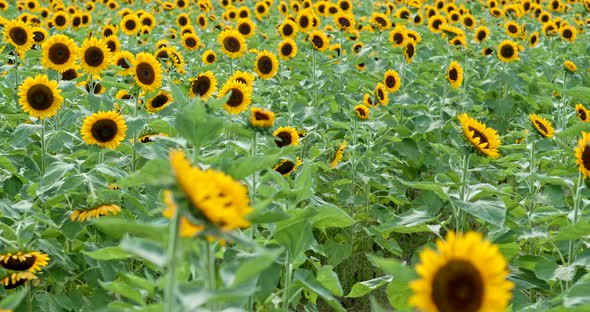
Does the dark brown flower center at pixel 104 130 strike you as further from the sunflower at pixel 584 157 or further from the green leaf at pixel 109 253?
the sunflower at pixel 584 157

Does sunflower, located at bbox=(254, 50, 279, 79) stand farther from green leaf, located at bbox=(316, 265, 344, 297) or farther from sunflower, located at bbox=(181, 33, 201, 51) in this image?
green leaf, located at bbox=(316, 265, 344, 297)

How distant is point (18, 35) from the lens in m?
5.01

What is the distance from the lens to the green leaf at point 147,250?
58.4 inches

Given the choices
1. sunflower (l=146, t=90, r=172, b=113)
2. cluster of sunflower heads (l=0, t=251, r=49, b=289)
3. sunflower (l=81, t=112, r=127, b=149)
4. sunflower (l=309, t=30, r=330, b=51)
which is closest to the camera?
cluster of sunflower heads (l=0, t=251, r=49, b=289)

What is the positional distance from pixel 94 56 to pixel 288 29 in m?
2.78

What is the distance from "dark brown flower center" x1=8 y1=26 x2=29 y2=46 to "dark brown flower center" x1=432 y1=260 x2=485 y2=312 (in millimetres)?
4282

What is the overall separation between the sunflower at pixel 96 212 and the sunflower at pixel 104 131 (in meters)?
0.58

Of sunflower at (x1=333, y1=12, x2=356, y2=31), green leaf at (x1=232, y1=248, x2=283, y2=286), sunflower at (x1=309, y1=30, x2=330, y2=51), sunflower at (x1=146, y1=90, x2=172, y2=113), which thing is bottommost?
sunflower at (x1=333, y1=12, x2=356, y2=31)

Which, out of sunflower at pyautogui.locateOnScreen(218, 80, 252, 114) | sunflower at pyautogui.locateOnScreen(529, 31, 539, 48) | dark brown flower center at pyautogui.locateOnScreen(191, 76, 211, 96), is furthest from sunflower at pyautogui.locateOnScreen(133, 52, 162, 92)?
sunflower at pyautogui.locateOnScreen(529, 31, 539, 48)

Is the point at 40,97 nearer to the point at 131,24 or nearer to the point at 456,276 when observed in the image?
the point at 456,276

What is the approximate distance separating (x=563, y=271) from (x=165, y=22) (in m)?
9.31

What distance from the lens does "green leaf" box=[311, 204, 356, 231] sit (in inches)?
98.3

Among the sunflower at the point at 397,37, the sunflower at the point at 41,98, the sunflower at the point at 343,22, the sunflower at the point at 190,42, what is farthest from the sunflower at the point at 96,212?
the sunflower at the point at 343,22

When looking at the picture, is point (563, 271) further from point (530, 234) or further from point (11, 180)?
point (11, 180)
